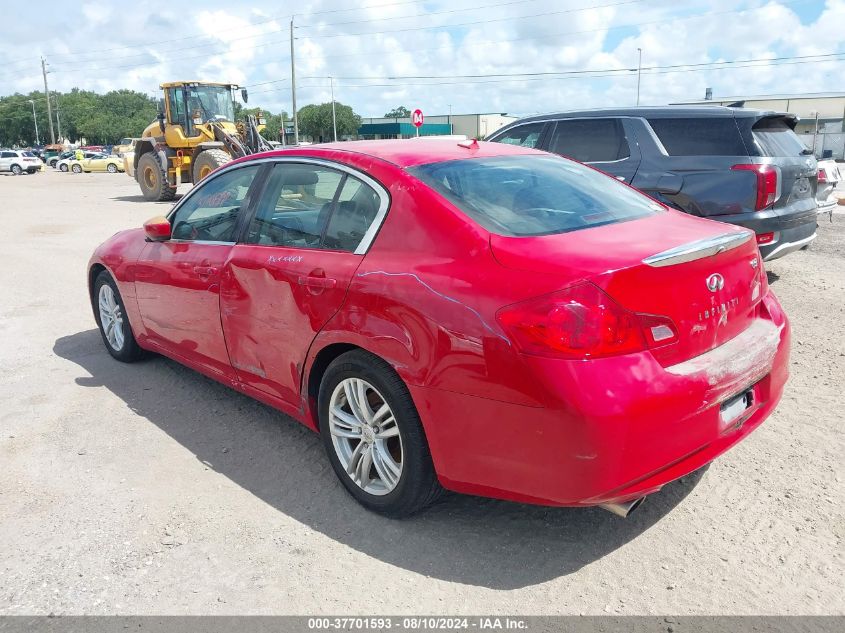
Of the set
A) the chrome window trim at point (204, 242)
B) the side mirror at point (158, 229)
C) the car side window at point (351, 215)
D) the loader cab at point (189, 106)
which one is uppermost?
the loader cab at point (189, 106)

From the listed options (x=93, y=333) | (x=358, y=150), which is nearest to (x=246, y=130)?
(x=93, y=333)

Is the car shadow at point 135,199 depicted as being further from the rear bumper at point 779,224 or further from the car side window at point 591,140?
the rear bumper at point 779,224

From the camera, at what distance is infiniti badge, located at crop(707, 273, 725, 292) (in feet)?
9.16

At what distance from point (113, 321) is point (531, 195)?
3.63 metres

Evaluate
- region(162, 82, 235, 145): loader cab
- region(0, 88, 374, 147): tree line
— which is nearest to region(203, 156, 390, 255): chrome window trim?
region(162, 82, 235, 145): loader cab

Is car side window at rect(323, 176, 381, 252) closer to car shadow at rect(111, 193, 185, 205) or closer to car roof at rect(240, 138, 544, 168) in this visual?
car roof at rect(240, 138, 544, 168)

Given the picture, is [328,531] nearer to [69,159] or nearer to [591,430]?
[591,430]

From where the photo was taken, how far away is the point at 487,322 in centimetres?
258

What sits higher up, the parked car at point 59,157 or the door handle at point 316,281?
the parked car at point 59,157

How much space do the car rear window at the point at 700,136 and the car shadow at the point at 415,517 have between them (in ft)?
13.9

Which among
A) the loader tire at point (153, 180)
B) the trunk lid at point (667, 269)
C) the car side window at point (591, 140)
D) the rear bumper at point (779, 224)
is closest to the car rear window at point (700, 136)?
the car side window at point (591, 140)

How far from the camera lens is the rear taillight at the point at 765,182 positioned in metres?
6.38

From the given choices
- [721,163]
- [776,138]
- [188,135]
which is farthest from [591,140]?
[188,135]

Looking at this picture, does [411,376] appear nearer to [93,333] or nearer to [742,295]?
[742,295]
